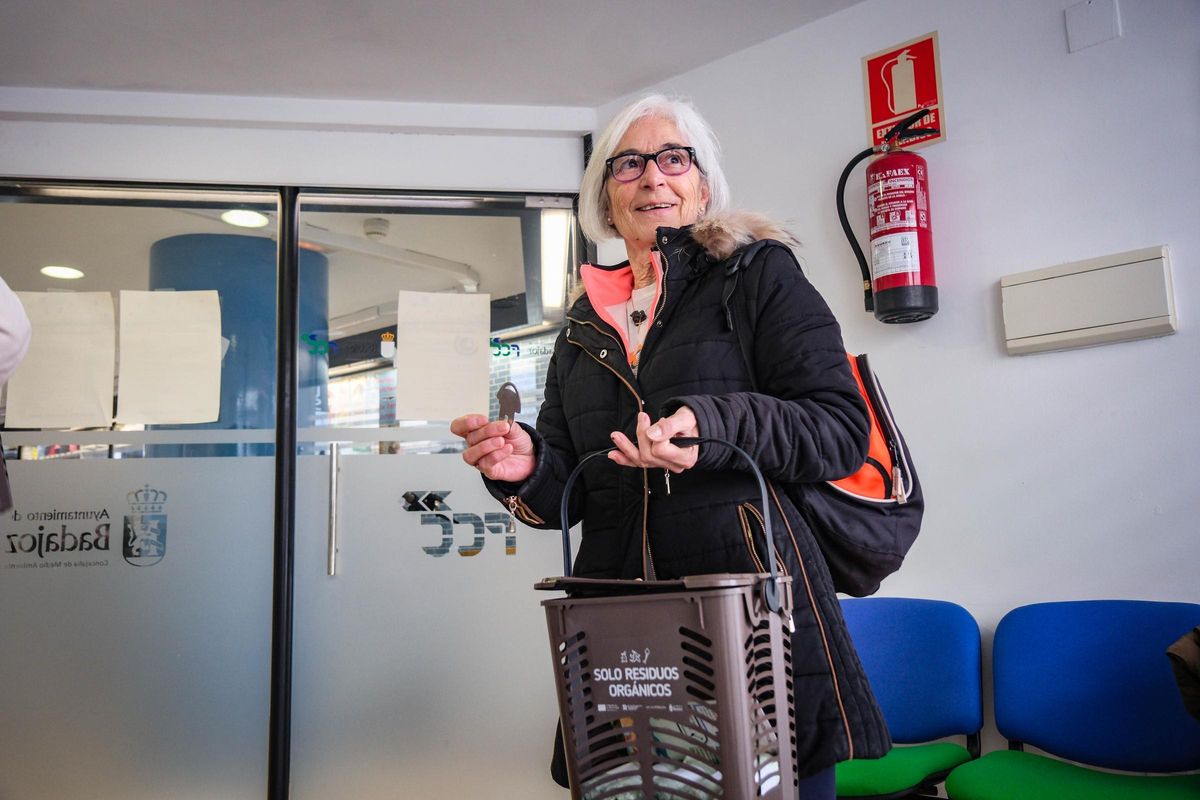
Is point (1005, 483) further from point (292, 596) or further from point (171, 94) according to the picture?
point (171, 94)

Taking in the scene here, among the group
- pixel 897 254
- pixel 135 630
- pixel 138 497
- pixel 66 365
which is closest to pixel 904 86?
pixel 897 254

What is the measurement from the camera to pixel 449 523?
3.44 meters

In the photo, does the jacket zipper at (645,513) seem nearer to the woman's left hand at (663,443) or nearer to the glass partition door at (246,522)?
the woman's left hand at (663,443)

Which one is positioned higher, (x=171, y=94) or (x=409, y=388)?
(x=171, y=94)

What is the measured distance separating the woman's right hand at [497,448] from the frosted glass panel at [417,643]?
6.84 ft

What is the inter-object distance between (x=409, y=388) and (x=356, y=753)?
4.48 feet

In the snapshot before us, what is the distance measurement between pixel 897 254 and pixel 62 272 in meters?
3.04

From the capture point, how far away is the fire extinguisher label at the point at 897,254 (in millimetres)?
2635

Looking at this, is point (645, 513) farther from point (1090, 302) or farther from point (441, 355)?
point (441, 355)

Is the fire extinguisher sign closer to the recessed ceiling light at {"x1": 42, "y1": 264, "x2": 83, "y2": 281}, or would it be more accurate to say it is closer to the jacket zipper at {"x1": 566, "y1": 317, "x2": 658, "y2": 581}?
the jacket zipper at {"x1": 566, "y1": 317, "x2": 658, "y2": 581}

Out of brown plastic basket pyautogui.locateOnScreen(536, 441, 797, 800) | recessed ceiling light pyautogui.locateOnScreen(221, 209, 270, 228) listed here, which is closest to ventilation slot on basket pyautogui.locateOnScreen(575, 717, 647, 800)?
brown plastic basket pyautogui.locateOnScreen(536, 441, 797, 800)

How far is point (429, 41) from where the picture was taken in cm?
319

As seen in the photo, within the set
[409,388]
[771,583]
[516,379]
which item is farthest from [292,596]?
[771,583]

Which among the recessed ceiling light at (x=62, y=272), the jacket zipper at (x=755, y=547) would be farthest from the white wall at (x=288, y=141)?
the jacket zipper at (x=755, y=547)
